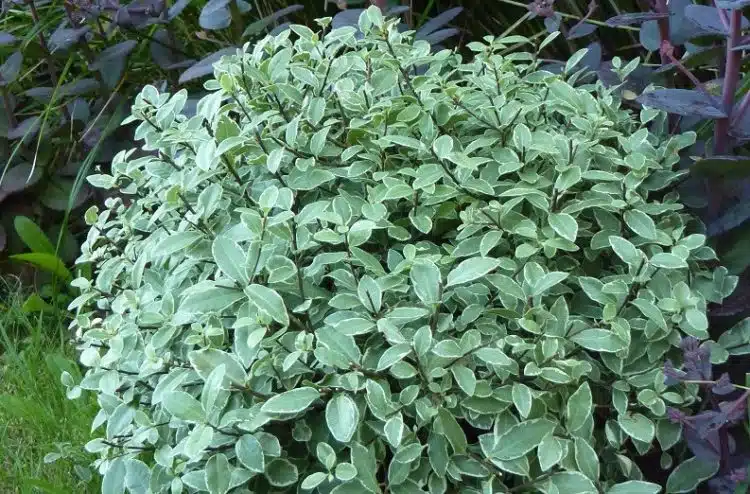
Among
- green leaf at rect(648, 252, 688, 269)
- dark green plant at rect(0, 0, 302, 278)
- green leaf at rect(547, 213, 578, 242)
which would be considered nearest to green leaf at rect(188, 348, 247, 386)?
green leaf at rect(547, 213, 578, 242)

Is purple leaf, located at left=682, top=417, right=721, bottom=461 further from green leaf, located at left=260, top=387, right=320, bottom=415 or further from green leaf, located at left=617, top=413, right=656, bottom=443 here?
green leaf, located at left=260, top=387, right=320, bottom=415

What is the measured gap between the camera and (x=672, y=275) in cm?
158

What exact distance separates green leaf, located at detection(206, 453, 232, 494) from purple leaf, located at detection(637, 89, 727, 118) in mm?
973

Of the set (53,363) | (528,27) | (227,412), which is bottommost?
(53,363)

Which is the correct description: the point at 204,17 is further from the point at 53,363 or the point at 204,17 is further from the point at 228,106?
the point at 53,363

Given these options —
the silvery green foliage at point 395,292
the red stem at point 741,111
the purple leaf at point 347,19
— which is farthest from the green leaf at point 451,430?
the purple leaf at point 347,19

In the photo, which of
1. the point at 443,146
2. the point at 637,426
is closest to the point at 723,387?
the point at 637,426

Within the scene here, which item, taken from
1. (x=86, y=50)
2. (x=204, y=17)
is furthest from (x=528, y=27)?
(x=86, y=50)

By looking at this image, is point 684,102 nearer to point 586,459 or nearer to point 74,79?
point 586,459

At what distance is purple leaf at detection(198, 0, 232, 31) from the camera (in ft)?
7.79

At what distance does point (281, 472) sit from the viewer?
141cm

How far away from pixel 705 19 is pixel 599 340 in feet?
2.33

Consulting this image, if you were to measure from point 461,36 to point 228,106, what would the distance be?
4.37 ft

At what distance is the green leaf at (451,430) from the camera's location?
1356 mm
